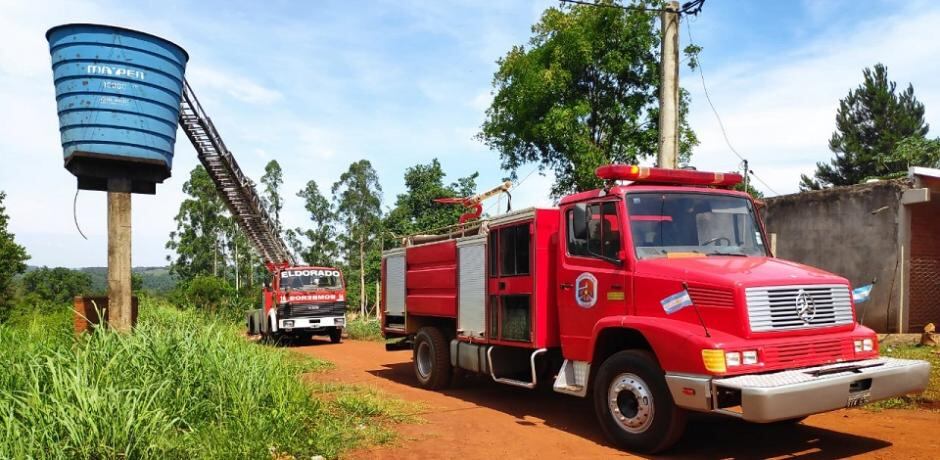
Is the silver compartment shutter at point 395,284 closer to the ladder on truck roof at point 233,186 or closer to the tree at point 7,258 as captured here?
the ladder on truck roof at point 233,186

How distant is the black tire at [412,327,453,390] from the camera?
1027 centimetres

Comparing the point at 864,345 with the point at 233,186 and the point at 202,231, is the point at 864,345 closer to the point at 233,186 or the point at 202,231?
the point at 233,186

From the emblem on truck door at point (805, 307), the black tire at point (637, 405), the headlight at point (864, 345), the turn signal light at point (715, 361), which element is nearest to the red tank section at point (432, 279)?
the black tire at point (637, 405)

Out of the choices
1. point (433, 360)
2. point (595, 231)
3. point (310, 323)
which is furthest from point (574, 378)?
point (310, 323)

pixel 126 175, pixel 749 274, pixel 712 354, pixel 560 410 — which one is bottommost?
pixel 560 410

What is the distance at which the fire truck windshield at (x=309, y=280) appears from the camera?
786 inches

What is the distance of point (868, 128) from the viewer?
4116 cm

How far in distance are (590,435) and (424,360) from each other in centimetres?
426

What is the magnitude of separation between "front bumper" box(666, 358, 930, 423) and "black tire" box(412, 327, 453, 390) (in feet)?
16.7

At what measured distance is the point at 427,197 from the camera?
32.3 m

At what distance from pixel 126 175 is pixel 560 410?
6.79m

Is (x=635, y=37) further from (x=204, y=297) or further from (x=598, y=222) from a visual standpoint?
(x=204, y=297)

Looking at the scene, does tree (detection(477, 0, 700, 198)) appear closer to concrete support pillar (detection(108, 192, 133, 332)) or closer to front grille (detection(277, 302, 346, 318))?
front grille (detection(277, 302, 346, 318))

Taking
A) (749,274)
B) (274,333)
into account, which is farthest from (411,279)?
(274,333)
